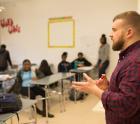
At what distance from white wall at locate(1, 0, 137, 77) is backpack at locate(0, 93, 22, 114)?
15.3 ft

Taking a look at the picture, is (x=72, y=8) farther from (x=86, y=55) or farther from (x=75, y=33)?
(x=86, y=55)

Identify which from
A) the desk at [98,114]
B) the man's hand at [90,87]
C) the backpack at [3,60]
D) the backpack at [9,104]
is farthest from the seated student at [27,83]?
the man's hand at [90,87]

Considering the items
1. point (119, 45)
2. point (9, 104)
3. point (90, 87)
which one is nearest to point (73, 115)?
point (9, 104)

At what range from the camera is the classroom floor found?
4281 millimetres

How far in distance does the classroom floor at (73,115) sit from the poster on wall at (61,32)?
2.32 m

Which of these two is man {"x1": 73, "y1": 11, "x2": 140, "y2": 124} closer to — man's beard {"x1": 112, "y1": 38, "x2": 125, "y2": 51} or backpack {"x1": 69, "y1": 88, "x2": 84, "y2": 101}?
man's beard {"x1": 112, "y1": 38, "x2": 125, "y2": 51}

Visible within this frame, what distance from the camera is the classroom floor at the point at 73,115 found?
428 centimetres

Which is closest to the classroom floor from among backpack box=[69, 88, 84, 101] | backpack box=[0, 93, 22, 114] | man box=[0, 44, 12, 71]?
backpack box=[69, 88, 84, 101]

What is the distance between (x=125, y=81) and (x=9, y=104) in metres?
1.50

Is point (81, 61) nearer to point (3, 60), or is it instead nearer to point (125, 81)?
point (3, 60)

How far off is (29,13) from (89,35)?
83.7 inches

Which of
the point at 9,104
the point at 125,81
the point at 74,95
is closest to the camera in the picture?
the point at 125,81

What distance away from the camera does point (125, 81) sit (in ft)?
4.28

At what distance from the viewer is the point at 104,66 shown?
670 centimetres
